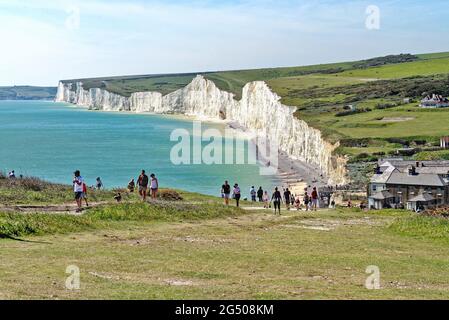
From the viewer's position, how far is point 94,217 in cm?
2461

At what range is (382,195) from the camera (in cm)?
6056

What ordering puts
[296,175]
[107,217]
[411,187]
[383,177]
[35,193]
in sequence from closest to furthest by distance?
[107,217], [35,193], [411,187], [383,177], [296,175]

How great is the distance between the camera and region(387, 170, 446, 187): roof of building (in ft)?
195

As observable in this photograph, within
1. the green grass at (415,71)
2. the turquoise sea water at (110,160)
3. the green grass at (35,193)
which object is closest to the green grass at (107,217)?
the green grass at (35,193)

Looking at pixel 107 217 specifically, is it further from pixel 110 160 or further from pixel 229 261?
pixel 110 160

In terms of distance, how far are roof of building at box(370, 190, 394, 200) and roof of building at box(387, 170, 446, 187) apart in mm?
1155

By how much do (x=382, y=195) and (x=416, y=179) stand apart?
12.5ft

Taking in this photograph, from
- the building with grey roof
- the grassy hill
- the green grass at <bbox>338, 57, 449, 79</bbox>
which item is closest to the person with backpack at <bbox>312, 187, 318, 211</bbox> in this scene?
the building with grey roof

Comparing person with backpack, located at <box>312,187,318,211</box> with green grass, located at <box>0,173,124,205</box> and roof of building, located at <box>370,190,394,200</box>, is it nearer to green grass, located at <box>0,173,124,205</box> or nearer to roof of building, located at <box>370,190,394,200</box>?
green grass, located at <box>0,173,124,205</box>

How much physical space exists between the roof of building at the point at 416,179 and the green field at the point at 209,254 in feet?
105

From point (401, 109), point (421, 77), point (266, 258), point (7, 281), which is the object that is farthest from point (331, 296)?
point (421, 77)

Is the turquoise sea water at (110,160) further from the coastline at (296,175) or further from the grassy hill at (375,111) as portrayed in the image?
the grassy hill at (375,111)

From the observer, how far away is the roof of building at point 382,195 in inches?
2369

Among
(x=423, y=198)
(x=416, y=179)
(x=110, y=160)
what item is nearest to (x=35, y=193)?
(x=423, y=198)
